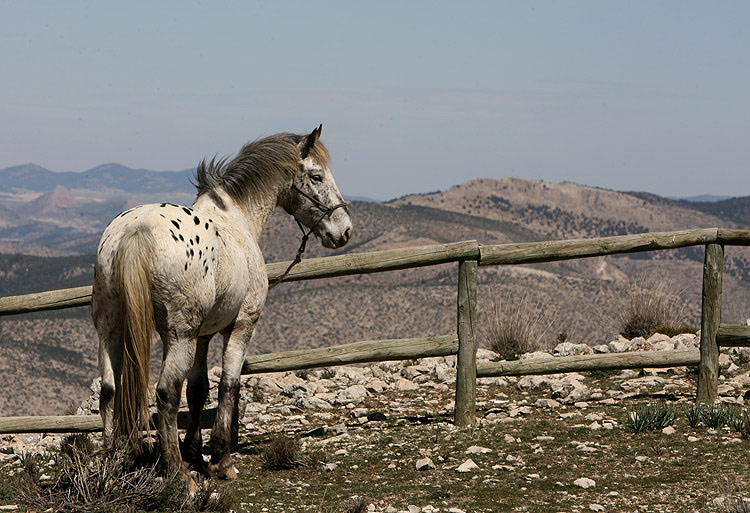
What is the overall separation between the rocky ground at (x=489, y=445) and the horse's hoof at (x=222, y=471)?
0.10 m

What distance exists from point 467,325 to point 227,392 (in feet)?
7.71

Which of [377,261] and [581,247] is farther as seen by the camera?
[581,247]

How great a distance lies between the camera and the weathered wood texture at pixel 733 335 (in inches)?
289

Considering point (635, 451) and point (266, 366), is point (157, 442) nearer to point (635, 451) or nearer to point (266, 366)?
point (266, 366)

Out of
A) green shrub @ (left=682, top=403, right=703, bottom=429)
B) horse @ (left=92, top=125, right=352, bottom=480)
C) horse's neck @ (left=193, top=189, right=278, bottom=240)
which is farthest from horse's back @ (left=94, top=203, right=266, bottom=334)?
green shrub @ (left=682, top=403, right=703, bottom=429)

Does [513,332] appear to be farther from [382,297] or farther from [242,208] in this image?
[382,297]

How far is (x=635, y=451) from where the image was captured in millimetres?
6227

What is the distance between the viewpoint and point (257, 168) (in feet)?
20.2

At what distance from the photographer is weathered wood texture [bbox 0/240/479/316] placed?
268 inches

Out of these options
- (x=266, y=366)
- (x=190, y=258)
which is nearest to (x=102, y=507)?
(x=190, y=258)

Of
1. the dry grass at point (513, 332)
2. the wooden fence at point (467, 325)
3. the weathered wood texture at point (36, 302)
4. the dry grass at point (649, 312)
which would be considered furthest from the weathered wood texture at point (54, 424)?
the dry grass at point (649, 312)

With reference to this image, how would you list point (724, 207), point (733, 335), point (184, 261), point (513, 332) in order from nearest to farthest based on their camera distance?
point (184, 261) → point (733, 335) → point (513, 332) → point (724, 207)

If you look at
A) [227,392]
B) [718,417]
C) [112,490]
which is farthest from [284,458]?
[718,417]

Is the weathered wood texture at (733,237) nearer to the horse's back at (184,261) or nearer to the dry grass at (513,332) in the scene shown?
the dry grass at (513,332)
